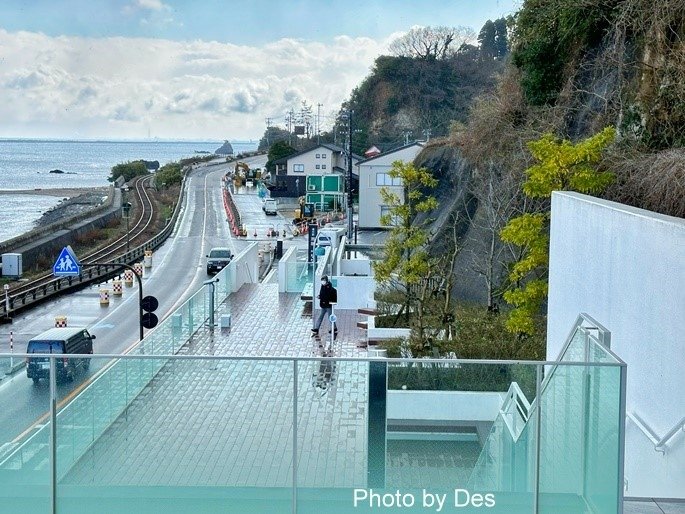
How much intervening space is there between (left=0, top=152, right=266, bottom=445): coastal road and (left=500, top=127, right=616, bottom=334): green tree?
1241 centimetres

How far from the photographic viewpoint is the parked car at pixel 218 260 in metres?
46.5

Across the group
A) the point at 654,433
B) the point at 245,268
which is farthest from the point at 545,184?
the point at 245,268

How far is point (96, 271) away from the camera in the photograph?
48.8 m

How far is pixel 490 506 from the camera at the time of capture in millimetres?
6582

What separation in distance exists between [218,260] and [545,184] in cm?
3112

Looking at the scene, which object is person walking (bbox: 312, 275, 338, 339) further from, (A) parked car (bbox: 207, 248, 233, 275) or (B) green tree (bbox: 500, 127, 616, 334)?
(A) parked car (bbox: 207, 248, 233, 275)

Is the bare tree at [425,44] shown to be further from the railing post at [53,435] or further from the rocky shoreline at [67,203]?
the railing post at [53,435]

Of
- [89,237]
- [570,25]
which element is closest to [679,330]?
[570,25]

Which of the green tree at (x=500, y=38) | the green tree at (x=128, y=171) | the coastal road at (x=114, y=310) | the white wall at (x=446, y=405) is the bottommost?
the coastal road at (x=114, y=310)

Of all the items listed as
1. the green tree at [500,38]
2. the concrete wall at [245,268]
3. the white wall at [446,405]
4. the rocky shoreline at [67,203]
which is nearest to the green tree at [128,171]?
the rocky shoreline at [67,203]

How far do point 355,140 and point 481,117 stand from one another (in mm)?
70311

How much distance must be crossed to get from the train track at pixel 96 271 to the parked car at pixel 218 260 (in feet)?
16.8

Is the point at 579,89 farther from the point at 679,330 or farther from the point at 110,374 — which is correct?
the point at 110,374

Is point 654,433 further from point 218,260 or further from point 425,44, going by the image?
point 425,44
